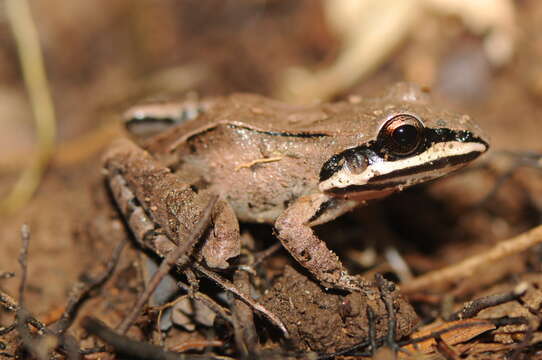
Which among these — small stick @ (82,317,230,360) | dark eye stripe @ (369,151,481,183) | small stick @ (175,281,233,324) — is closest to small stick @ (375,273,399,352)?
dark eye stripe @ (369,151,481,183)

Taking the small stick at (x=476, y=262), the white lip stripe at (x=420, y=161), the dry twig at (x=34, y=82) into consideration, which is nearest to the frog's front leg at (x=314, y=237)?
the white lip stripe at (x=420, y=161)

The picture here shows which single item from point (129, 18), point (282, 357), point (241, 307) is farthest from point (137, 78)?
point (282, 357)

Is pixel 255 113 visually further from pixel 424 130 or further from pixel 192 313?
pixel 192 313

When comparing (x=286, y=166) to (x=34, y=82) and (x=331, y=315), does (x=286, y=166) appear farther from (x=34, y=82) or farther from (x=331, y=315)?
(x=34, y=82)

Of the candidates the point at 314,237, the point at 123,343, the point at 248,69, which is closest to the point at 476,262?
the point at 314,237

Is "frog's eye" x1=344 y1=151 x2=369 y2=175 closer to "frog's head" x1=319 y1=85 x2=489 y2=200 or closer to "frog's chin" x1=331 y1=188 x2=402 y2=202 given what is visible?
"frog's head" x1=319 y1=85 x2=489 y2=200

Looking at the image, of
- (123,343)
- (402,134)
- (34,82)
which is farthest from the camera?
(34,82)
